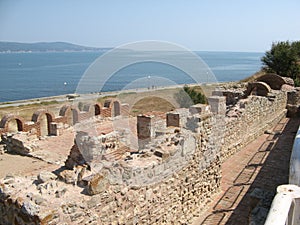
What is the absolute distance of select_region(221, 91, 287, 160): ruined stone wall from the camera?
10047 mm

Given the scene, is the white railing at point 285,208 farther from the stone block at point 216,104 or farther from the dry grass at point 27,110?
the dry grass at point 27,110

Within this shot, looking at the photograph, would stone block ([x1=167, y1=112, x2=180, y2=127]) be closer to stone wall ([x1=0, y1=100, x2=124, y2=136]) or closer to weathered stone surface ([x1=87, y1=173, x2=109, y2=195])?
weathered stone surface ([x1=87, y1=173, x2=109, y2=195])

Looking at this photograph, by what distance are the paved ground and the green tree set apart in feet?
49.5

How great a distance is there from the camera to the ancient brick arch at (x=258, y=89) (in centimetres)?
1727

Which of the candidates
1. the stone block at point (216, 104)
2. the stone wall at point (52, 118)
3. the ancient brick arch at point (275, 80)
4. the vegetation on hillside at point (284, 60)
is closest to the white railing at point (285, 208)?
the stone block at point (216, 104)

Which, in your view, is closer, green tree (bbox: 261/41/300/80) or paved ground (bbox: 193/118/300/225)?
paved ground (bbox: 193/118/300/225)

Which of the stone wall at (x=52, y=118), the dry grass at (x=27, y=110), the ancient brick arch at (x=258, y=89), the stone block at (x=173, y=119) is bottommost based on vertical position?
the dry grass at (x=27, y=110)

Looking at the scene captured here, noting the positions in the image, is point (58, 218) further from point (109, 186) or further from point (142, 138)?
point (142, 138)

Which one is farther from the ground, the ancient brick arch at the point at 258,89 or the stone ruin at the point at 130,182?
the ancient brick arch at the point at 258,89

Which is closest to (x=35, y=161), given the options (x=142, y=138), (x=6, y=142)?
(x=6, y=142)

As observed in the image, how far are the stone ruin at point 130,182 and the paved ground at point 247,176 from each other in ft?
1.24

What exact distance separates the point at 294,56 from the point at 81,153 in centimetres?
2465

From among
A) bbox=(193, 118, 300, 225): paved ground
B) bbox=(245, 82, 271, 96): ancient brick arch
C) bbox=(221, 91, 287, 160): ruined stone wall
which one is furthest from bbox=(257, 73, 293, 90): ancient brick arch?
bbox=(193, 118, 300, 225): paved ground

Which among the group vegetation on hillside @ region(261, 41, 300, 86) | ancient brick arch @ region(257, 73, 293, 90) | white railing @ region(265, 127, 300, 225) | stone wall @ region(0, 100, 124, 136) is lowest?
stone wall @ region(0, 100, 124, 136)
